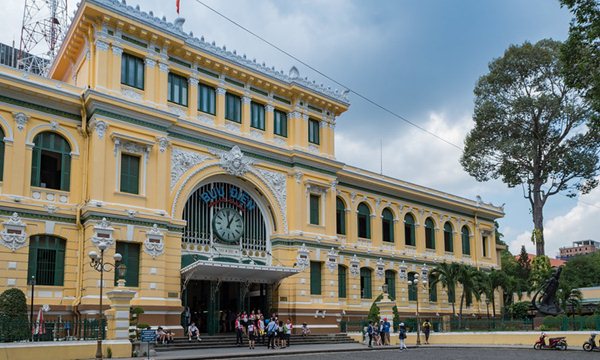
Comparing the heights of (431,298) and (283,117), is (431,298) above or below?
below

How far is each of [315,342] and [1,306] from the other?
16.2 metres

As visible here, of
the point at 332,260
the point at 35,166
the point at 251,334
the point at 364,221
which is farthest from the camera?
the point at 364,221

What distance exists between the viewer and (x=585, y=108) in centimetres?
4225

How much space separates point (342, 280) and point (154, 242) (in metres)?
15.9

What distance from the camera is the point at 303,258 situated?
35.2m

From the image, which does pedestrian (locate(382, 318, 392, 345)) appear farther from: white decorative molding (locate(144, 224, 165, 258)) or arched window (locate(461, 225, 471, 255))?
arched window (locate(461, 225, 471, 255))

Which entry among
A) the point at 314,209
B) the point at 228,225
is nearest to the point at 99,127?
the point at 228,225

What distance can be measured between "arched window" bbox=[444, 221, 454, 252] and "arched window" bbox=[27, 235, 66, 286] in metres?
32.2

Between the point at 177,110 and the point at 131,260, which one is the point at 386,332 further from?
the point at 177,110

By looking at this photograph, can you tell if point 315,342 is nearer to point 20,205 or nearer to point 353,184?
point 353,184

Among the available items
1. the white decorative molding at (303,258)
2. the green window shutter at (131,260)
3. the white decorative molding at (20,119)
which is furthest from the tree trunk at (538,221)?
the white decorative molding at (20,119)

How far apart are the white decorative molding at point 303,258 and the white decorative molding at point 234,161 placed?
18.6 feet

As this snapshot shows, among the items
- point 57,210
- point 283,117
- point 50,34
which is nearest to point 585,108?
point 283,117

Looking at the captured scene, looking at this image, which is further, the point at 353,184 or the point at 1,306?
the point at 353,184
